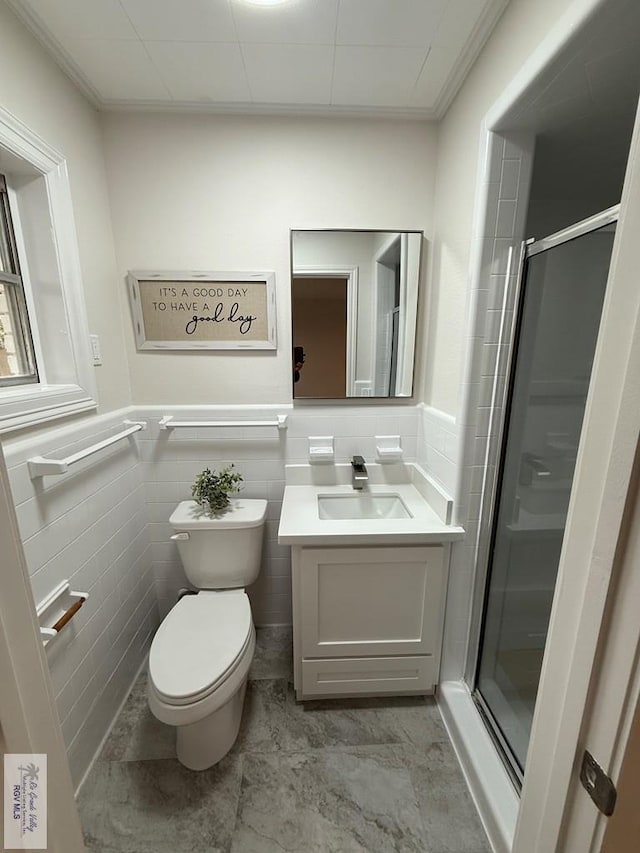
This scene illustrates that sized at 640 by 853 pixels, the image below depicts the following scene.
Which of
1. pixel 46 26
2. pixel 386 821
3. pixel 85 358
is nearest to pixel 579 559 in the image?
pixel 386 821

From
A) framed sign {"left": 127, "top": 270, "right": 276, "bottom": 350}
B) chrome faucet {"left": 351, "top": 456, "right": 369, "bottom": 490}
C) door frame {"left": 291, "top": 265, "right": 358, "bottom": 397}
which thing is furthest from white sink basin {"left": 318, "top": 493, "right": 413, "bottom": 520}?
framed sign {"left": 127, "top": 270, "right": 276, "bottom": 350}

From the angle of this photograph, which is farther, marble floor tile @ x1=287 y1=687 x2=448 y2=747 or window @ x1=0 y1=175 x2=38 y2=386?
marble floor tile @ x1=287 y1=687 x2=448 y2=747

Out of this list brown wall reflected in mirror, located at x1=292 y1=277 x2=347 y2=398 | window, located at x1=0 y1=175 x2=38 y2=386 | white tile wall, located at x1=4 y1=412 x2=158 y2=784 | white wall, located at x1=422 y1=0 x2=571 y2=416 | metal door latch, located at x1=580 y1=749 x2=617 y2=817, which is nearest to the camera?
metal door latch, located at x1=580 y1=749 x2=617 y2=817

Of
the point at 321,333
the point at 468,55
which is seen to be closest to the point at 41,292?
the point at 321,333

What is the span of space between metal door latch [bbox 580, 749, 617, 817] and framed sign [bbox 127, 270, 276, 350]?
148cm

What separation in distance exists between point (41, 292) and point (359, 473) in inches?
55.1

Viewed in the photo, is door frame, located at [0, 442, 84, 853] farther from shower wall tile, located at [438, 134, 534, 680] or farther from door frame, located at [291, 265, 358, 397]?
door frame, located at [291, 265, 358, 397]

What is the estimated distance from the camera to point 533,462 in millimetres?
1232

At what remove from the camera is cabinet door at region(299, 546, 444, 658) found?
1.28 metres

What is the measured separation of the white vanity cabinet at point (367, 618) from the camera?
1279 millimetres

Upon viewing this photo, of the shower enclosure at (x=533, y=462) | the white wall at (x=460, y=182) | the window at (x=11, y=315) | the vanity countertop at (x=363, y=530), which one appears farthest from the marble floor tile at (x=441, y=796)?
the window at (x=11, y=315)

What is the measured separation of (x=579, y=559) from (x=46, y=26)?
187 centimetres

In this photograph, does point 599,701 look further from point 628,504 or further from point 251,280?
point 251,280

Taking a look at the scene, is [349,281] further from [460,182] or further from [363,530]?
[363,530]
